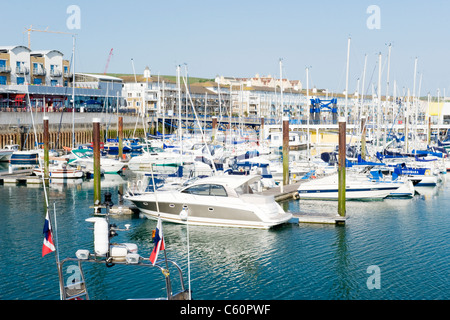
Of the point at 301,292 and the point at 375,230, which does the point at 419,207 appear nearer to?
the point at 375,230

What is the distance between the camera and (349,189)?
4028 centimetres

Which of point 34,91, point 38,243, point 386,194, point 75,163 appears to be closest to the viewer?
point 38,243

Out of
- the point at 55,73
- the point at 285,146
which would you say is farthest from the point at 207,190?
the point at 55,73

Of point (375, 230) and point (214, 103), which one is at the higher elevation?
point (214, 103)

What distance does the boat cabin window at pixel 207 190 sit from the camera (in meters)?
30.8

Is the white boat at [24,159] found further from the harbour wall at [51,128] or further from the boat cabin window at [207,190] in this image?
the boat cabin window at [207,190]

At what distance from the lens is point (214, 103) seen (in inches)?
6142

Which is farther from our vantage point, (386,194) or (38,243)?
(386,194)

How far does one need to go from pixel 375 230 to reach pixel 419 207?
9277 millimetres

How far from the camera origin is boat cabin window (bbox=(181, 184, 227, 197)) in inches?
1214

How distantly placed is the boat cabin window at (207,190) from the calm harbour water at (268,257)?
1897 mm

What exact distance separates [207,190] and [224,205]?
4.38 feet
